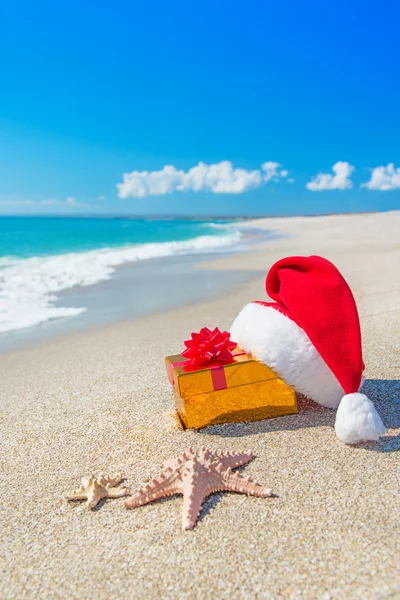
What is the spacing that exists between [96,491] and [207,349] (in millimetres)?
1111

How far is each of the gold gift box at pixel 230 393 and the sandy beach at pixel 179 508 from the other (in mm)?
84

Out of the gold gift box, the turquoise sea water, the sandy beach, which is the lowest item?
the sandy beach

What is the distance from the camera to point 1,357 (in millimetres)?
5871

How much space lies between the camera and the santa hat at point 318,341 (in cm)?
293

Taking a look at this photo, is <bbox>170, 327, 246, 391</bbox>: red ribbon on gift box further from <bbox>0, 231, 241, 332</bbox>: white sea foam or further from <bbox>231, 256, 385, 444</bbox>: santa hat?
<bbox>0, 231, 241, 332</bbox>: white sea foam

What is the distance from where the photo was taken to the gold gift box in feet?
10.3

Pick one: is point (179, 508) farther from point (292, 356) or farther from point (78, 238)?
point (78, 238)

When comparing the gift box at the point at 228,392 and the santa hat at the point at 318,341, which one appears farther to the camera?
the gift box at the point at 228,392

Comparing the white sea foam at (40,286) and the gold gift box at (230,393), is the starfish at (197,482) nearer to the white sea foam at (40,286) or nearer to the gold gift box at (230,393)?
the gold gift box at (230,393)

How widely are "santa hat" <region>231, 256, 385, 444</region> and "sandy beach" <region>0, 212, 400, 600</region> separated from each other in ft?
0.69

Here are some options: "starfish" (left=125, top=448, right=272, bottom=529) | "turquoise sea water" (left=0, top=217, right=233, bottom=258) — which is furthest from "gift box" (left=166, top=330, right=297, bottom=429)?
"turquoise sea water" (left=0, top=217, right=233, bottom=258)

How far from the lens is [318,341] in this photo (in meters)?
3.07

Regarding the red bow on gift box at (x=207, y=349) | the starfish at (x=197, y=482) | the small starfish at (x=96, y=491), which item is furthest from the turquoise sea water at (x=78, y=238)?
the starfish at (x=197, y=482)

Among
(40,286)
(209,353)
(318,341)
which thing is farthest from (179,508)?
(40,286)
